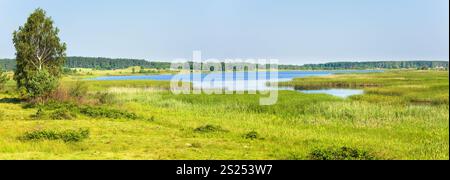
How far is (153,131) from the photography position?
2336cm

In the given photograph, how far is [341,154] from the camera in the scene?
16250mm

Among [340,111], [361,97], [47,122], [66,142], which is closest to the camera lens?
[66,142]

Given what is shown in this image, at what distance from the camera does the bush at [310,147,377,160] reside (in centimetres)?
1591

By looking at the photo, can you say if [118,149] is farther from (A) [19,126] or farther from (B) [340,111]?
(B) [340,111]

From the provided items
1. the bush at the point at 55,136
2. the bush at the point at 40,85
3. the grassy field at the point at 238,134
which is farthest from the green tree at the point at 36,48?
the bush at the point at 55,136

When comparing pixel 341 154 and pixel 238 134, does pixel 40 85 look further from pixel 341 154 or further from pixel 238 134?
pixel 341 154

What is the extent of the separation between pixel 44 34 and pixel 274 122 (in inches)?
1067

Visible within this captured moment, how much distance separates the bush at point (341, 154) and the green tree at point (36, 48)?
33.2m

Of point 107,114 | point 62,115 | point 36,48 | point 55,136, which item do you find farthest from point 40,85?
point 55,136

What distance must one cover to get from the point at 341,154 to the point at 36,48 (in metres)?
36.4

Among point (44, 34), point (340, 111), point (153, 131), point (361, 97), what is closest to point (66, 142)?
point (153, 131)

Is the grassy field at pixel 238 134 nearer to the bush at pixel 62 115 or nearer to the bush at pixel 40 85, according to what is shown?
the bush at pixel 62 115

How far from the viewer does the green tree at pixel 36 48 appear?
42375 millimetres
